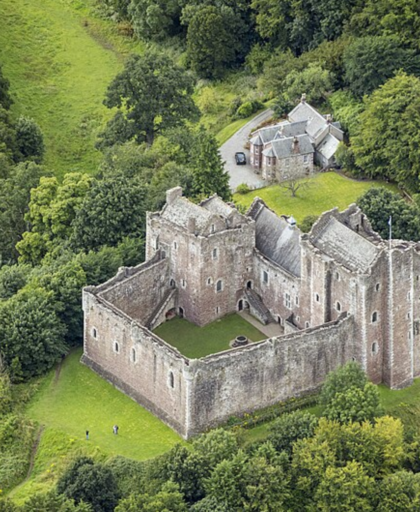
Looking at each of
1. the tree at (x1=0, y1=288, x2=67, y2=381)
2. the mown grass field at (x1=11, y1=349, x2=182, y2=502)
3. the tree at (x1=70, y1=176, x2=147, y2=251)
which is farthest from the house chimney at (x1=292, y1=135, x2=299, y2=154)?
the mown grass field at (x1=11, y1=349, x2=182, y2=502)

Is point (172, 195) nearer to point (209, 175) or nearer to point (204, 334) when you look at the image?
point (204, 334)

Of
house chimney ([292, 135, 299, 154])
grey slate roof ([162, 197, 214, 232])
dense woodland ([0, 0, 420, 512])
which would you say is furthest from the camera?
house chimney ([292, 135, 299, 154])

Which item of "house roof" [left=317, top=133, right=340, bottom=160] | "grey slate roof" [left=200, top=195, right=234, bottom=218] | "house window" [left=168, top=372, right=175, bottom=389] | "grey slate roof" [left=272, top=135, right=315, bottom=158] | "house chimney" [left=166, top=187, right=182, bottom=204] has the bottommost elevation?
"house window" [left=168, top=372, right=175, bottom=389]

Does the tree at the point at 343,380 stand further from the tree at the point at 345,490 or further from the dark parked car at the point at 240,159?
the dark parked car at the point at 240,159

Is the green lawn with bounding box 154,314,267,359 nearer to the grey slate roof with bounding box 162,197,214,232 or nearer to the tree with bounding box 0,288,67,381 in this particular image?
the grey slate roof with bounding box 162,197,214,232

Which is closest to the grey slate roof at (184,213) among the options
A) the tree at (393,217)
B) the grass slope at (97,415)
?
the grass slope at (97,415)

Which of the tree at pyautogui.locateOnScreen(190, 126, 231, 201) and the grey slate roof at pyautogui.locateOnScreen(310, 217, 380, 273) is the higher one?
the grey slate roof at pyautogui.locateOnScreen(310, 217, 380, 273)

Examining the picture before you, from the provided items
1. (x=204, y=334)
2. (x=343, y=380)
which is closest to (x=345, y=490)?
(x=343, y=380)
